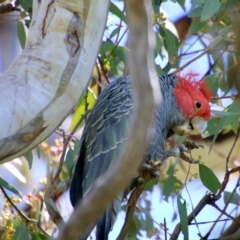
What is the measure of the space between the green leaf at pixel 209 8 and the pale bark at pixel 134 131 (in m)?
1.09

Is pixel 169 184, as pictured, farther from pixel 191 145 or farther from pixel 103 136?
pixel 103 136

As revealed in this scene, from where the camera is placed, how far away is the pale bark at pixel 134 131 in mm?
831

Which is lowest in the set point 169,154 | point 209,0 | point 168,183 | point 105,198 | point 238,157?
point 238,157

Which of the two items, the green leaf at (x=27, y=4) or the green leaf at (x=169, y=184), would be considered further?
the green leaf at (x=169, y=184)

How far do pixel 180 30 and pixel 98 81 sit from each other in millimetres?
778

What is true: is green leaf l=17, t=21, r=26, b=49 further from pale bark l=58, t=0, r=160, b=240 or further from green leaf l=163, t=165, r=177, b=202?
pale bark l=58, t=0, r=160, b=240

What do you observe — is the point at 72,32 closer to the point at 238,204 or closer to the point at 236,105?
the point at 236,105

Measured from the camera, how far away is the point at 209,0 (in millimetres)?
1953

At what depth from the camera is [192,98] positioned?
88.8 inches

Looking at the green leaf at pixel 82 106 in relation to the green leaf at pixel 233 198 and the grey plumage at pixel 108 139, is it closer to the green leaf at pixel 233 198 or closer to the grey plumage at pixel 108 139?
the grey plumage at pixel 108 139

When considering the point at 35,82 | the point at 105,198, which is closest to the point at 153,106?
the point at 105,198

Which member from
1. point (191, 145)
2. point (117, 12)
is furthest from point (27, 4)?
point (191, 145)

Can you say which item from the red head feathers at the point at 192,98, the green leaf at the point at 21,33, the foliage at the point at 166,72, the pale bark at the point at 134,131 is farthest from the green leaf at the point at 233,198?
the pale bark at the point at 134,131

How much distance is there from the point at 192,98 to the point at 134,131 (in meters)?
1.42
